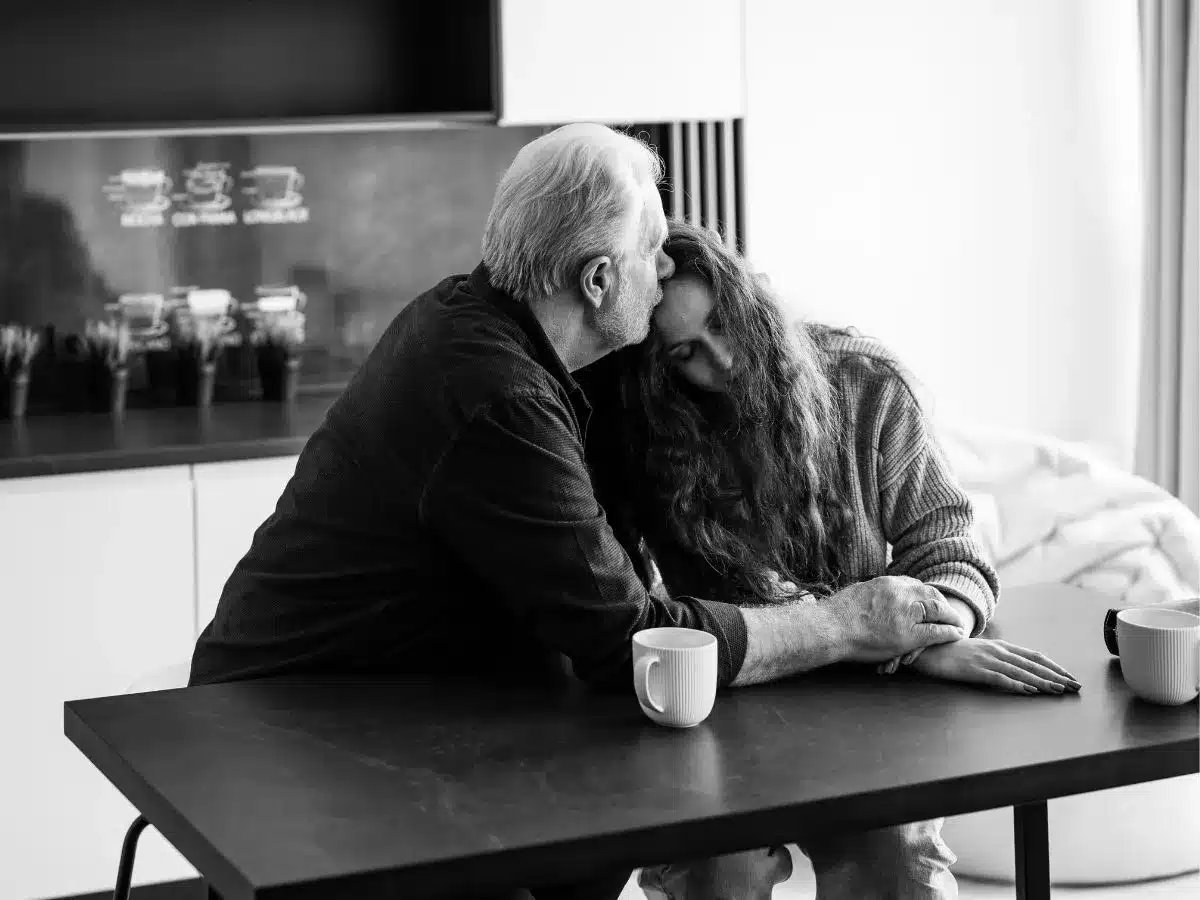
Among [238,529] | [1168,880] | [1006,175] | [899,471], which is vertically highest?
[1006,175]

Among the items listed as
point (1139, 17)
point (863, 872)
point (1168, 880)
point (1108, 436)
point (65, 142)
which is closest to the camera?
point (863, 872)

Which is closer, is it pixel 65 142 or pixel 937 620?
pixel 937 620

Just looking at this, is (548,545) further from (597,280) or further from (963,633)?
(963,633)

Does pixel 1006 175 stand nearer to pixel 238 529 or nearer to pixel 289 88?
pixel 289 88

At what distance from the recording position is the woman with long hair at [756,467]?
2.18 meters

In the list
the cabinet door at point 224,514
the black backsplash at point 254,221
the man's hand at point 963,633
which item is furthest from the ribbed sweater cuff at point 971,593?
the black backsplash at point 254,221

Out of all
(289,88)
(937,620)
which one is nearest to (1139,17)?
(289,88)

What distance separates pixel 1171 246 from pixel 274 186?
2195mm

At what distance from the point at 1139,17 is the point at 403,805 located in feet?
11.0

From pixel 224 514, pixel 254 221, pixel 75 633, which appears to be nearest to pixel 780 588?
pixel 224 514

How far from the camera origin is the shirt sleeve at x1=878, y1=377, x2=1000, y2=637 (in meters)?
2.12

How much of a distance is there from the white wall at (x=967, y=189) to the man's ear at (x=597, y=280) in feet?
5.83

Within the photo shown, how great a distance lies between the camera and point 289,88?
3.83 m

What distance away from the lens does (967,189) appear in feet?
13.9
